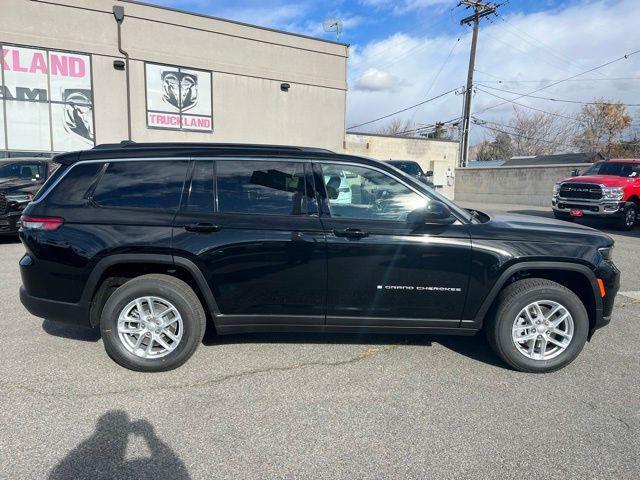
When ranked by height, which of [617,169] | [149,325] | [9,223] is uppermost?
[617,169]

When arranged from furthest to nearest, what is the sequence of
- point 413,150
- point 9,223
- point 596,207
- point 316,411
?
1. point 413,150
2. point 596,207
3. point 9,223
4. point 316,411

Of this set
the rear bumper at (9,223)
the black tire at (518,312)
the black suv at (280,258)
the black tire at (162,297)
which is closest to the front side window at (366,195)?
the black suv at (280,258)

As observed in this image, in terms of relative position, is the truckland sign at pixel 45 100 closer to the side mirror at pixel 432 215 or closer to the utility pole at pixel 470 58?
the side mirror at pixel 432 215

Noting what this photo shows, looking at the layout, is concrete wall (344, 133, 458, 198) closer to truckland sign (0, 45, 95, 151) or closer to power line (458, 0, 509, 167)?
power line (458, 0, 509, 167)

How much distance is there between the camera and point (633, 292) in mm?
6184

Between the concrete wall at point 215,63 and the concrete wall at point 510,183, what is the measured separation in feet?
31.6

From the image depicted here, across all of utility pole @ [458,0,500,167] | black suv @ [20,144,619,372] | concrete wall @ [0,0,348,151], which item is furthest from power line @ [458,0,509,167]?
black suv @ [20,144,619,372]

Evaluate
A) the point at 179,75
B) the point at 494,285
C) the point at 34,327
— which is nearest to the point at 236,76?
the point at 179,75

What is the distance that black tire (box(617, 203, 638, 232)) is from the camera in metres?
12.4

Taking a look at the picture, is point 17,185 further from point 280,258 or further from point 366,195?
point 366,195

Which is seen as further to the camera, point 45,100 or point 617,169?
point 45,100

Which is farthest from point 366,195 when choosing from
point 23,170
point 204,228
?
point 23,170

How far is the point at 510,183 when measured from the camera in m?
24.3

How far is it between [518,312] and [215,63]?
1813cm
